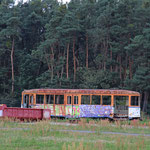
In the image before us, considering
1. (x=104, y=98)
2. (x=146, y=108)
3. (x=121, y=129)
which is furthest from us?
(x=146, y=108)

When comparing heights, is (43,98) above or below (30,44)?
below

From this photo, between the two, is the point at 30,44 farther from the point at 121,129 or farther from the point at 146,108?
the point at 121,129

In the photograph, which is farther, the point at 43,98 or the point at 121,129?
the point at 43,98

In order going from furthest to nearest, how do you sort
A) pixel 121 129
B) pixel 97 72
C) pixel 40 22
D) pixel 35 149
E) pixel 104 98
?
pixel 40 22
pixel 97 72
pixel 104 98
pixel 121 129
pixel 35 149

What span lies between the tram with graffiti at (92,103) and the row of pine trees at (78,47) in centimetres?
1400

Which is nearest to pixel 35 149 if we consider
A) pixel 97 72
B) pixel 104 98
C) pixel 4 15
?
pixel 104 98

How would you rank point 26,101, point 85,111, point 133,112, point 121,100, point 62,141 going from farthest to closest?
point 26,101, point 121,100, point 133,112, point 85,111, point 62,141

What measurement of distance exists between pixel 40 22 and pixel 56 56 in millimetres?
7894

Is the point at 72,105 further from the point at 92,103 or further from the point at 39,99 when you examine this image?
the point at 39,99

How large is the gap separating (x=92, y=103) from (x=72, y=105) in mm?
1726

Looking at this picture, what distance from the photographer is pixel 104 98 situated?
29.9 meters

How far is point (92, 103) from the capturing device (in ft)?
98.1

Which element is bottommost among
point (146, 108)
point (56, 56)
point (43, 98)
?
point (146, 108)

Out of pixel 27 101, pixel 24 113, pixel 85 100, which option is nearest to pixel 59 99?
pixel 85 100
